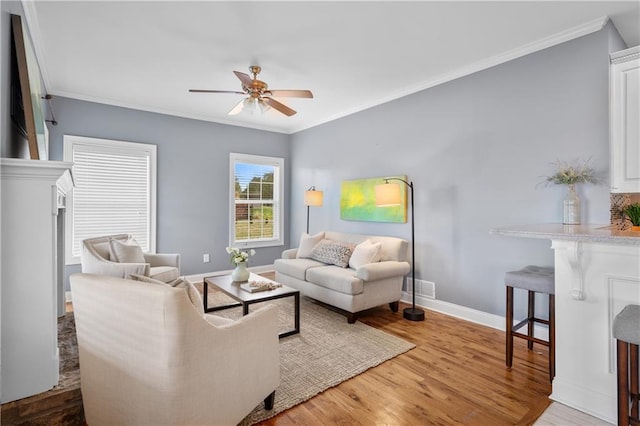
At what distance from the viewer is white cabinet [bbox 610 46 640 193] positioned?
2.38 m

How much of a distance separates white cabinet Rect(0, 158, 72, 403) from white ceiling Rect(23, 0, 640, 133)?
1.59m

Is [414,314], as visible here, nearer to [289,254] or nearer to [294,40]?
[289,254]

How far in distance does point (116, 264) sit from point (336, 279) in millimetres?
2081

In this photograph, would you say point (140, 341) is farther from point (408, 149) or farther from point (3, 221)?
point (408, 149)

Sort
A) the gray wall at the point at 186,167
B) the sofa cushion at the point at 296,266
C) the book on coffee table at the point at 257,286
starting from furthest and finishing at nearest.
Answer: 1. the gray wall at the point at 186,167
2. the sofa cushion at the point at 296,266
3. the book on coffee table at the point at 257,286

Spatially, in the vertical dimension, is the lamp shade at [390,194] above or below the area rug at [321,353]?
above

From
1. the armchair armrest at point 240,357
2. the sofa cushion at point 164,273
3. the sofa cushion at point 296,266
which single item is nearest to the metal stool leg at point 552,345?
the armchair armrest at point 240,357

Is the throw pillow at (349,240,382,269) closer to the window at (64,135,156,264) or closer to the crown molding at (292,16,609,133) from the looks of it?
the crown molding at (292,16,609,133)

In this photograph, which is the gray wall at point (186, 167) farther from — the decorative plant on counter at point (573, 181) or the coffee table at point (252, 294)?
the decorative plant on counter at point (573, 181)

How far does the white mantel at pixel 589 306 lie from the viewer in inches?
70.7

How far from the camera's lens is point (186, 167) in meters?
5.03

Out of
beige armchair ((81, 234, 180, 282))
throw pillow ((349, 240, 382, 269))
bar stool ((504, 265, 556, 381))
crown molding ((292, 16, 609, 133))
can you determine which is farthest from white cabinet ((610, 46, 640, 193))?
beige armchair ((81, 234, 180, 282))

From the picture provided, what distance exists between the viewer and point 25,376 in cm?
160

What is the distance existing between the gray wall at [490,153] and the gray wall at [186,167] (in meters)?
2.49
